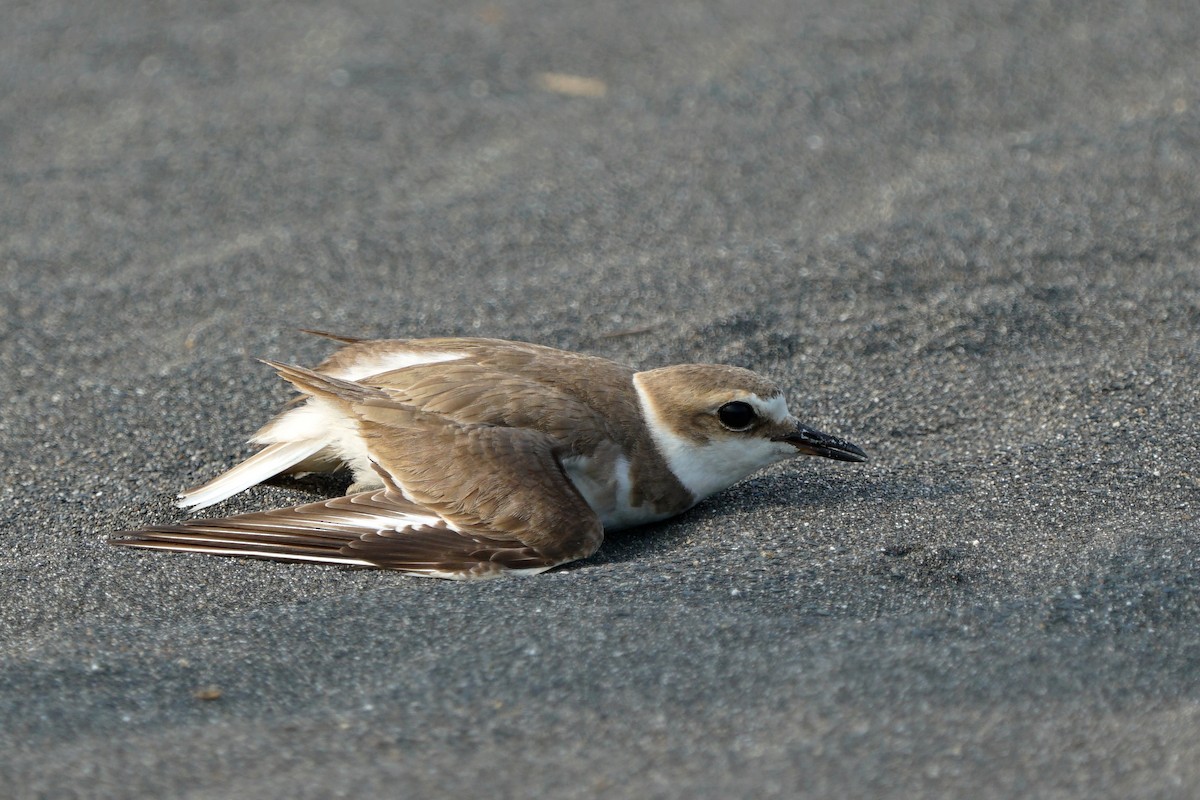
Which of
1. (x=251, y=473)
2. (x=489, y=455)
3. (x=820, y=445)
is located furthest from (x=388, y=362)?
(x=820, y=445)

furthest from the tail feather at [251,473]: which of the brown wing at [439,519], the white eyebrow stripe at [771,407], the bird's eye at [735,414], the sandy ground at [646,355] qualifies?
the white eyebrow stripe at [771,407]

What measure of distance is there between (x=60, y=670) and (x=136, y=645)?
0.21 m

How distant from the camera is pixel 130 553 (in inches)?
163

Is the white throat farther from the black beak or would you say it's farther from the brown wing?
the brown wing

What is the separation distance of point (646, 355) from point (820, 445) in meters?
1.18

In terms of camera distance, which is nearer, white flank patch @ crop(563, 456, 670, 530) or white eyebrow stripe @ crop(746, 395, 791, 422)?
white flank patch @ crop(563, 456, 670, 530)

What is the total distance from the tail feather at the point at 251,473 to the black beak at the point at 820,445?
153 centimetres

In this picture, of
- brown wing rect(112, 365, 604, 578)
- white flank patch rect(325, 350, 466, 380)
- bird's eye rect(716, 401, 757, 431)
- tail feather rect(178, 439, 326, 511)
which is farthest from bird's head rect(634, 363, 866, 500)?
tail feather rect(178, 439, 326, 511)

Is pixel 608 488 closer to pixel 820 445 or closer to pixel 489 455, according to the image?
pixel 489 455

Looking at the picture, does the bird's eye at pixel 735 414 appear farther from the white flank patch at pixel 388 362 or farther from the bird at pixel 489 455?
the white flank patch at pixel 388 362

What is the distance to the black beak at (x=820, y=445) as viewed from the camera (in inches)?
175

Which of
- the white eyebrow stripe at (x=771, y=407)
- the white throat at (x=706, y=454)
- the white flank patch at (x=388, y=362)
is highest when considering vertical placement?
the white eyebrow stripe at (x=771, y=407)

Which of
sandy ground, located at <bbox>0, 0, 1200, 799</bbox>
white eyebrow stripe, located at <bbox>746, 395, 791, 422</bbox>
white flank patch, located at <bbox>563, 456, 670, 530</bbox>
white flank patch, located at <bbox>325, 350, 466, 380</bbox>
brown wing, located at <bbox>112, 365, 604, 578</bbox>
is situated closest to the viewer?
sandy ground, located at <bbox>0, 0, 1200, 799</bbox>

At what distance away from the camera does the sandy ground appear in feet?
10.2
